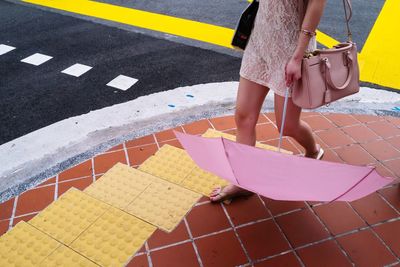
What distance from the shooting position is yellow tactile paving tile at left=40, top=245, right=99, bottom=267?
82.6 inches

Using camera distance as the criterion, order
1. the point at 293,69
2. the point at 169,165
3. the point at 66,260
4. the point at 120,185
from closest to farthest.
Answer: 1. the point at 293,69
2. the point at 66,260
3. the point at 120,185
4. the point at 169,165

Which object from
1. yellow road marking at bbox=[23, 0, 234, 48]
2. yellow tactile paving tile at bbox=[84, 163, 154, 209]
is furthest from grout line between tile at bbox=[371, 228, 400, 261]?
yellow road marking at bbox=[23, 0, 234, 48]

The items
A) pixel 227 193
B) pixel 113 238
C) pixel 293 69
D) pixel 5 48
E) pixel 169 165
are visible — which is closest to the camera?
pixel 293 69

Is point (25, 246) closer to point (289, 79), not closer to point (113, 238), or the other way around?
point (113, 238)

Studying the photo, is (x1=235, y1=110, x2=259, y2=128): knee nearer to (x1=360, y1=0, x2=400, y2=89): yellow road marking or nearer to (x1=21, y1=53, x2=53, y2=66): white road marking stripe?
(x1=360, y1=0, x2=400, y2=89): yellow road marking

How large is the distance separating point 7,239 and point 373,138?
9.26ft

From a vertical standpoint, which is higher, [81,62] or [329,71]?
[329,71]

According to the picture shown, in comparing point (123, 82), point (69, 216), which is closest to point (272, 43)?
point (69, 216)

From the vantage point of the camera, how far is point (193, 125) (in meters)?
3.30

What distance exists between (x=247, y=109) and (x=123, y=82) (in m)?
2.33

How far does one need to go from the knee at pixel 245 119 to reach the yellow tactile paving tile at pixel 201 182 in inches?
20.8

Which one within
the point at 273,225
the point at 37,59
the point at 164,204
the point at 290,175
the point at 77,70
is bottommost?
the point at 37,59

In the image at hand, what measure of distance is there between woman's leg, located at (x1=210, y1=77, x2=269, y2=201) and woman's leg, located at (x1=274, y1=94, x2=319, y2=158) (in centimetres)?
11

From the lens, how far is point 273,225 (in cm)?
232
